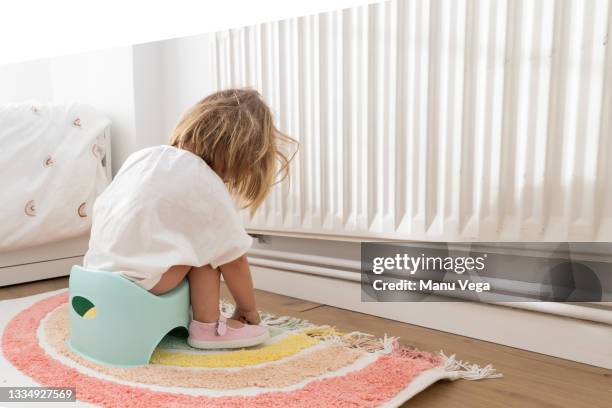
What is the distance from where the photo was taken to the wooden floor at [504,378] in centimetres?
83

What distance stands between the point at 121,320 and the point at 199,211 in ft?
0.75

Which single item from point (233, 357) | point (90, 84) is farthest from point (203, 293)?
point (90, 84)

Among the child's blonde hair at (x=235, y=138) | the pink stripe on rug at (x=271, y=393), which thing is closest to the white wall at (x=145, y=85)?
the child's blonde hair at (x=235, y=138)

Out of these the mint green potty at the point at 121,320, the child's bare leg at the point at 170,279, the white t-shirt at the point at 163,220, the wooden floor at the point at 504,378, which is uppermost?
the white t-shirt at the point at 163,220

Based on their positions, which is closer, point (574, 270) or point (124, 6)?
point (124, 6)

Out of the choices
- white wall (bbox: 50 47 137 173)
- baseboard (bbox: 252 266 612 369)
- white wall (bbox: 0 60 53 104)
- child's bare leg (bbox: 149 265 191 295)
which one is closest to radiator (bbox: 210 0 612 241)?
baseboard (bbox: 252 266 612 369)

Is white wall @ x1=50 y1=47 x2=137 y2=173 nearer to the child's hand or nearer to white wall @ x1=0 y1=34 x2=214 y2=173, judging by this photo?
white wall @ x1=0 y1=34 x2=214 y2=173

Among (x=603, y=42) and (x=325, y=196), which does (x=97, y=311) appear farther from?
(x=603, y=42)

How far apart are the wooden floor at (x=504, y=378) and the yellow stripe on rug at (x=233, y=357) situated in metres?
0.20

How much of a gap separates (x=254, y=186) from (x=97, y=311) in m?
0.38

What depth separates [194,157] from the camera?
1021 mm

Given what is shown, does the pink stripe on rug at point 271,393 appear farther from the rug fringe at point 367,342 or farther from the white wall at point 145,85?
the white wall at point 145,85

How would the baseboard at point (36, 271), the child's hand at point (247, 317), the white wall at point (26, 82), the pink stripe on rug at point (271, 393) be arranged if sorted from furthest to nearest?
1. the white wall at point (26, 82)
2. the baseboard at point (36, 271)
3. the child's hand at point (247, 317)
4. the pink stripe on rug at point (271, 393)

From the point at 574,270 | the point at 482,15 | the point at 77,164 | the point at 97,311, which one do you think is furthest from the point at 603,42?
the point at 77,164
